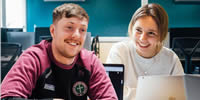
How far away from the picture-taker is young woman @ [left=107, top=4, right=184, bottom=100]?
111cm

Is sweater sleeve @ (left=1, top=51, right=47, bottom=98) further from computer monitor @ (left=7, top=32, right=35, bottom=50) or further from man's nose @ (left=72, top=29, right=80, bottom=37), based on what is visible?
computer monitor @ (left=7, top=32, right=35, bottom=50)

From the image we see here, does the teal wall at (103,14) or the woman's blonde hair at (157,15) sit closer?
the woman's blonde hair at (157,15)

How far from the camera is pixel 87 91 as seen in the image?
0.76m

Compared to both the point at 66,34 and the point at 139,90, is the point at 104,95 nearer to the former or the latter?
the point at 139,90

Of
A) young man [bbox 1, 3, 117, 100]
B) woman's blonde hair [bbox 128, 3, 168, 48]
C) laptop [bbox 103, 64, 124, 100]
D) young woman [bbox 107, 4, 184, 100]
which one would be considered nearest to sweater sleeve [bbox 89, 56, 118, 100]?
young man [bbox 1, 3, 117, 100]

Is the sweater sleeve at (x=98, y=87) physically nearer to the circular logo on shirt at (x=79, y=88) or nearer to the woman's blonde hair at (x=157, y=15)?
the circular logo on shirt at (x=79, y=88)

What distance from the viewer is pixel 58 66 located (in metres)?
0.71

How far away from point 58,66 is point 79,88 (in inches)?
3.9


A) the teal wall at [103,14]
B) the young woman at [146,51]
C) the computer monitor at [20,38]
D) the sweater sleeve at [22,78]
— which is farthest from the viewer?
the teal wall at [103,14]

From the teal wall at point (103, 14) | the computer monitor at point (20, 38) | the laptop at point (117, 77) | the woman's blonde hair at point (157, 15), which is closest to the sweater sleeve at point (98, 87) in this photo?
the laptop at point (117, 77)

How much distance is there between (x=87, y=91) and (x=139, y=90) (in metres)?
0.20

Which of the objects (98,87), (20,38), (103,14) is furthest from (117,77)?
(103,14)

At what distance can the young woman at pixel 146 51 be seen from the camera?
1.11m

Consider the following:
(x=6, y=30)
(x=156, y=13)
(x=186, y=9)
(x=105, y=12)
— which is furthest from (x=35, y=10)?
(x=156, y=13)
